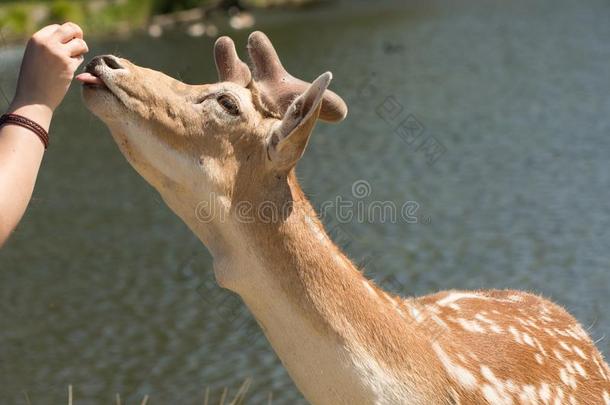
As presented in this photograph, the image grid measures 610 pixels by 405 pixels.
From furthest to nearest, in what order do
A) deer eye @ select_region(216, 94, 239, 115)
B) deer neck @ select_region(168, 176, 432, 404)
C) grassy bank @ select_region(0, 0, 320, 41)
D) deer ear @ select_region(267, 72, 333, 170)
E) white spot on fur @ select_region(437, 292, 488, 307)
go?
grassy bank @ select_region(0, 0, 320, 41) → white spot on fur @ select_region(437, 292, 488, 307) → deer eye @ select_region(216, 94, 239, 115) → deer neck @ select_region(168, 176, 432, 404) → deer ear @ select_region(267, 72, 333, 170)

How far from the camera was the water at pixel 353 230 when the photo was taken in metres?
7.63

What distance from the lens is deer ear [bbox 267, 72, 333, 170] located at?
11.4ft

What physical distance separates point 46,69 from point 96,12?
93.3 ft

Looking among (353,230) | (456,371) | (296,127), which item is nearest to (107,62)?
(296,127)

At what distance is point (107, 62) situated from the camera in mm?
3529

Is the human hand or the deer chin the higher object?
the deer chin

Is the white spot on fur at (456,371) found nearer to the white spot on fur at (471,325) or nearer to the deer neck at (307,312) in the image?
the deer neck at (307,312)

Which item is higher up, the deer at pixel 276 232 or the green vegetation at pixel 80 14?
the green vegetation at pixel 80 14

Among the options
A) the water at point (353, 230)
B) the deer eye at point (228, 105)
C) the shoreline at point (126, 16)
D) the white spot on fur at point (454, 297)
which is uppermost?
the shoreline at point (126, 16)

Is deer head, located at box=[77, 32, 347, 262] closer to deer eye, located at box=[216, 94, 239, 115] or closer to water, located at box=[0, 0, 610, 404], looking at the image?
deer eye, located at box=[216, 94, 239, 115]

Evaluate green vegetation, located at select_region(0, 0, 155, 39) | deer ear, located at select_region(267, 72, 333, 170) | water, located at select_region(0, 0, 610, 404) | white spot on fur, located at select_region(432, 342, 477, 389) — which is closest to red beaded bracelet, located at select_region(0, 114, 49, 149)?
water, located at select_region(0, 0, 610, 404)

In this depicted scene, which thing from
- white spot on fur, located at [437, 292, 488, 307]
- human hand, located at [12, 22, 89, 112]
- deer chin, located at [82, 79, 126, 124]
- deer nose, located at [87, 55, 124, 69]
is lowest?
white spot on fur, located at [437, 292, 488, 307]

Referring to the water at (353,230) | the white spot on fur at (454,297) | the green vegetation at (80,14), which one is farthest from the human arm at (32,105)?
the green vegetation at (80,14)

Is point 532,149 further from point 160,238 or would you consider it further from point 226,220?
point 226,220
